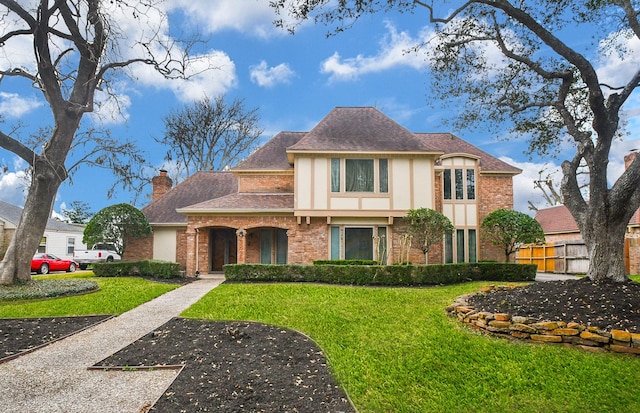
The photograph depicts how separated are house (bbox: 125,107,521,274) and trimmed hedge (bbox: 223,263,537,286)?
2379 mm

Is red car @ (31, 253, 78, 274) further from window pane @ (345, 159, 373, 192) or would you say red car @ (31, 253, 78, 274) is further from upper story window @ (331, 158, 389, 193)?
window pane @ (345, 159, 373, 192)

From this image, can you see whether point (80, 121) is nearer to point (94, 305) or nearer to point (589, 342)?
point (94, 305)

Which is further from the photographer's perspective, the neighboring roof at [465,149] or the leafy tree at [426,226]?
the neighboring roof at [465,149]

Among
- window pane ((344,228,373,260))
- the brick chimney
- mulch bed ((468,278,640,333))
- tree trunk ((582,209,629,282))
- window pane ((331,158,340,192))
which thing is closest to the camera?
mulch bed ((468,278,640,333))

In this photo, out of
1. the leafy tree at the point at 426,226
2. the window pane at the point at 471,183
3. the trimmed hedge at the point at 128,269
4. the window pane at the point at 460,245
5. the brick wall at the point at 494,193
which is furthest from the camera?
the brick wall at the point at 494,193

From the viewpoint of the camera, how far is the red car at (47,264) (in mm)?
22219

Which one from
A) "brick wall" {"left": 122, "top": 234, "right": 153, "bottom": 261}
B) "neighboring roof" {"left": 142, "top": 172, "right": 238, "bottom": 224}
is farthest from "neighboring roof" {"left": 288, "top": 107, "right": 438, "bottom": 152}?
"brick wall" {"left": 122, "top": 234, "right": 153, "bottom": 261}

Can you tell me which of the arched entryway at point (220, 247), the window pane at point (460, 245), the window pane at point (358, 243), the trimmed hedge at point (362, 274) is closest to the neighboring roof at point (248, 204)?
the arched entryway at point (220, 247)

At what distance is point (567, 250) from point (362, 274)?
12991 mm

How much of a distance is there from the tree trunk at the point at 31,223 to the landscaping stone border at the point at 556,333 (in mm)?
13116

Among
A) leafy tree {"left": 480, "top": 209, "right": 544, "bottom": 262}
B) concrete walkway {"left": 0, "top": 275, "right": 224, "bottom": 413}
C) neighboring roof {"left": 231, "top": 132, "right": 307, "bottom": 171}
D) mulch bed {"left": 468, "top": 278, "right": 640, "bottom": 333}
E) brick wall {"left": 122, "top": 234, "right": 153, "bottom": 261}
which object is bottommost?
concrete walkway {"left": 0, "top": 275, "right": 224, "bottom": 413}

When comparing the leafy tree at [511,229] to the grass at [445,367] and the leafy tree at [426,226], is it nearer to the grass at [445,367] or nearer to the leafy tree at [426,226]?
the leafy tree at [426,226]

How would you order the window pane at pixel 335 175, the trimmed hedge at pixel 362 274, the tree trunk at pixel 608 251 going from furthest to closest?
the window pane at pixel 335 175 → the trimmed hedge at pixel 362 274 → the tree trunk at pixel 608 251

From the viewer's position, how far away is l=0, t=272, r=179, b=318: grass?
9051mm
